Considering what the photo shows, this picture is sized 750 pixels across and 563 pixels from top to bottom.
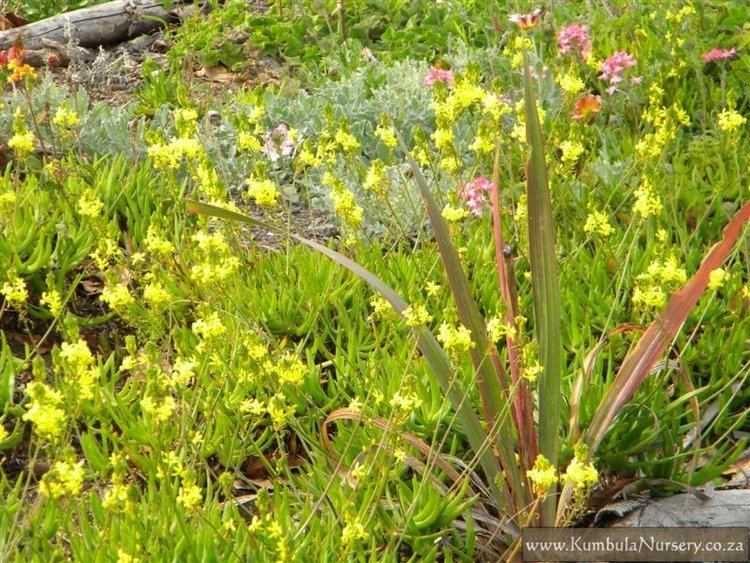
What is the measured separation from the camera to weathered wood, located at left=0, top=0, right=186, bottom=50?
5920mm

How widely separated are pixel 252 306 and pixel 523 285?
85 centimetres

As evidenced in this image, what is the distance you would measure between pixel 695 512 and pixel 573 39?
2.71m

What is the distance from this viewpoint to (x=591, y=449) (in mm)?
2432

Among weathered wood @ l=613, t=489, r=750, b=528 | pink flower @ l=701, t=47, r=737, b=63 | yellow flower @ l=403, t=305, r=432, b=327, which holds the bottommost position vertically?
weathered wood @ l=613, t=489, r=750, b=528

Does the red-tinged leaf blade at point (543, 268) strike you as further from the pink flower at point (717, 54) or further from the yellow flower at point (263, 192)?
the pink flower at point (717, 54)

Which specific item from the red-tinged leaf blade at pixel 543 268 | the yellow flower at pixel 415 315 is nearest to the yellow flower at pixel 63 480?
the yellow flower at pixel 415 315

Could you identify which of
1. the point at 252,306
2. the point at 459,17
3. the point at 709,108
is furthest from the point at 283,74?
the point at 252,306

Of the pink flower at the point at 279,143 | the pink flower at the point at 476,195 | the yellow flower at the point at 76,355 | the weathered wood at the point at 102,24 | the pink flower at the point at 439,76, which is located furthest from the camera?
the weathered wood at the point at 102,24

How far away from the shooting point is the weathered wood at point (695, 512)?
2.48m

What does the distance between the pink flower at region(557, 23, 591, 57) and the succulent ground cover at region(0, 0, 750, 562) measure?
15 mm

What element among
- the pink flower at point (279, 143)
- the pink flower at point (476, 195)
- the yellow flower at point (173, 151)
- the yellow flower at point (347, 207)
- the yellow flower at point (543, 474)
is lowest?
the pink flower at point (279, 143)

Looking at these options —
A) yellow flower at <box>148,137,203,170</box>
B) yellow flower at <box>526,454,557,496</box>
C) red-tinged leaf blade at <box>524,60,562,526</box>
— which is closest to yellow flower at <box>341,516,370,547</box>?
yellow flower at <box>526,454,557,496</box>

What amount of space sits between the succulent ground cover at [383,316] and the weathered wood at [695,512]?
0.21ft

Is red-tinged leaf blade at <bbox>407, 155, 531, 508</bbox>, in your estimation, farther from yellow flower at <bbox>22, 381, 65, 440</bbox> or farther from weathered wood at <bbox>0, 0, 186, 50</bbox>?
weathered wood at <bbox>0, 0, 186, 50</bbox>
